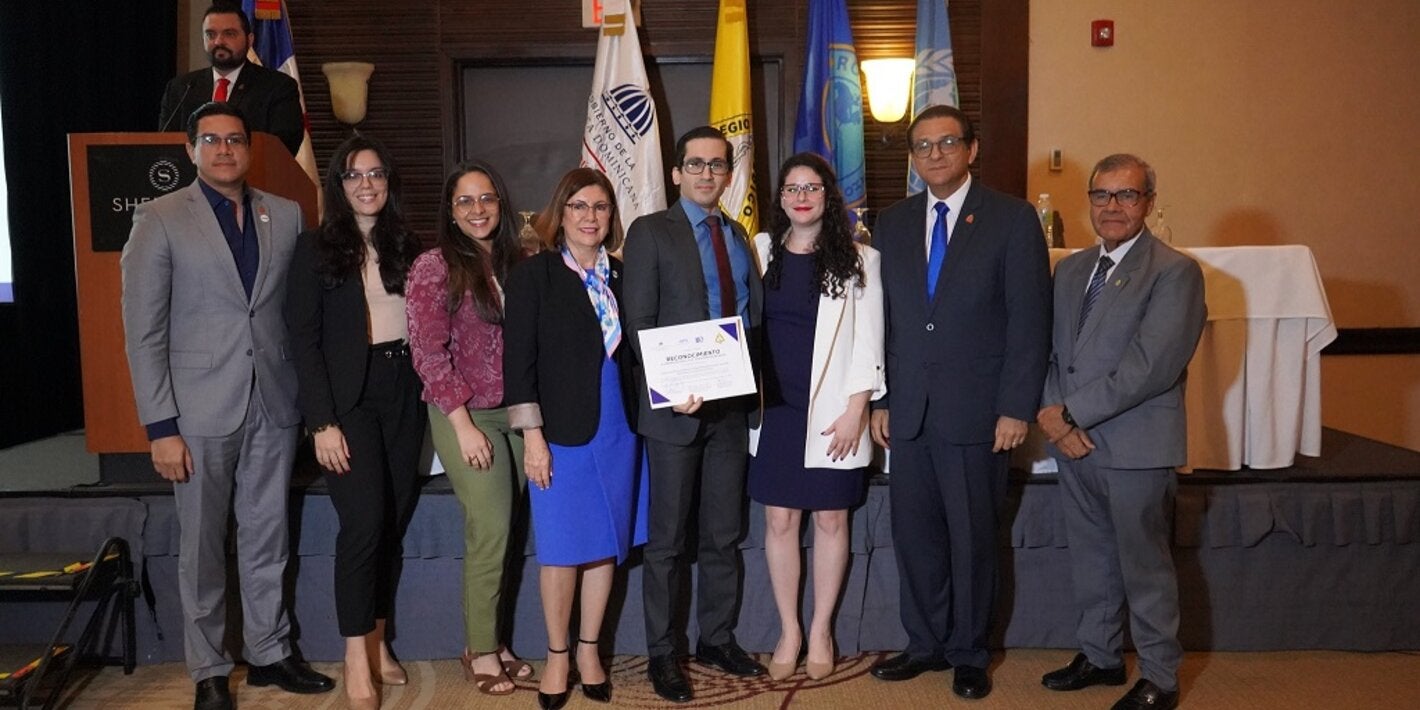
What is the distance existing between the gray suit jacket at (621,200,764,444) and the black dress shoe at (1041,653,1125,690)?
127 centimetres

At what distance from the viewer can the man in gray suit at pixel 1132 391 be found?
2.83 meters

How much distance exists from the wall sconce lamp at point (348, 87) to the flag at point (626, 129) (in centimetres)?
116

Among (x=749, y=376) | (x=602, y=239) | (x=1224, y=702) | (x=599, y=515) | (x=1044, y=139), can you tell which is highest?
(x=1044, y=139)

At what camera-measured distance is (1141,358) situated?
2.81 m

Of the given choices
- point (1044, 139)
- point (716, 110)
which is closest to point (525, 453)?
point (716, 110)

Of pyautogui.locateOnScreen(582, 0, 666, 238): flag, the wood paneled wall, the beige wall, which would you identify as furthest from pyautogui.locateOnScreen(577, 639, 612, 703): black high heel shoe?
the beige wall

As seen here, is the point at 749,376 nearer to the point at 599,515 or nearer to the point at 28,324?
the point at 599,515

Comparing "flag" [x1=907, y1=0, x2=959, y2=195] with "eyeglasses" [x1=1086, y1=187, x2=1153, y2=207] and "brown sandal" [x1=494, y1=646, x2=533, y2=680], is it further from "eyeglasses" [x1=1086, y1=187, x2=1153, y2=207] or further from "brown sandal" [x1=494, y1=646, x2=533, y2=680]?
"brown sandal" [x1=494, y1=646, x2=533, y2=680]

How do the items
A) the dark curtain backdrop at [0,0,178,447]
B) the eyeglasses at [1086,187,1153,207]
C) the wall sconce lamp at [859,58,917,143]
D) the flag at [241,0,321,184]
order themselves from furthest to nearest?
the wall sconce lamp at [859,58,917,143]
the flag at [241,0,321,184]
the dark curtain backdrop at [0,0,178,447]
the eyeglasses at [1086,187,1153,207]

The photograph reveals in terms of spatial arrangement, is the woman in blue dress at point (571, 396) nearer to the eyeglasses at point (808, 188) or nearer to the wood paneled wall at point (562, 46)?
the eyeglasses at point (808, 188)

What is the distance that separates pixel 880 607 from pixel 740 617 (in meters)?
0.44

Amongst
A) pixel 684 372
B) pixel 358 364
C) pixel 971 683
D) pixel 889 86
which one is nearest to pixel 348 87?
pixel 889 86

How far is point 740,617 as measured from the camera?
3.42 metres

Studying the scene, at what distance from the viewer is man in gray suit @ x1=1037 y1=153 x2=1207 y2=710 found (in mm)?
2828
